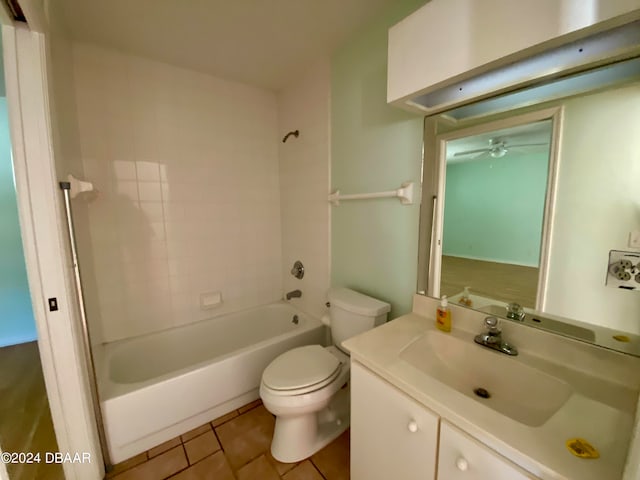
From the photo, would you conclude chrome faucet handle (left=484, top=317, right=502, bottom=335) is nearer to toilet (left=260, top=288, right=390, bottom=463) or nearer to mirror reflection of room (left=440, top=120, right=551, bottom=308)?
mirror reflection of room (left=440, top=120, right=551, bottom=308)


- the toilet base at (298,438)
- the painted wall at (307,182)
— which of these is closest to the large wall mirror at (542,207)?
the painted wall at (307,182)

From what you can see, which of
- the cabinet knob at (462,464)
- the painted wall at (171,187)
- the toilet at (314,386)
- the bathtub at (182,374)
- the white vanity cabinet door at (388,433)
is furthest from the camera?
the painted wall at (171,187)

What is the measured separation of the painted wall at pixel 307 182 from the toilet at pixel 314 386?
1.60 ft

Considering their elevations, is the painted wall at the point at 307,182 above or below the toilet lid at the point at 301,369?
above

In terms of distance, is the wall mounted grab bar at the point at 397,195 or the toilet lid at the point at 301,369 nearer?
the toilet lid at the point at 301,369

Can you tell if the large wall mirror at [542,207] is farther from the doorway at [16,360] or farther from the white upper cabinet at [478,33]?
the doorway at [16,360]

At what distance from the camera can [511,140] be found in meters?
1.02

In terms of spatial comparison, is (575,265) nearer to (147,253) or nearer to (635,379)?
(635,379)

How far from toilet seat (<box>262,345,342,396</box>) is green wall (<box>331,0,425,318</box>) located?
461 millimetres

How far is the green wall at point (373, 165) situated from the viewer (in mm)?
1345

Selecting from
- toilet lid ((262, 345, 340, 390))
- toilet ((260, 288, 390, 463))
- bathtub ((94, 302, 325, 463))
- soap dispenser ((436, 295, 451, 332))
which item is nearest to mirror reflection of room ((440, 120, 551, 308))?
soap dispenser ((436, 295, 451, 332))

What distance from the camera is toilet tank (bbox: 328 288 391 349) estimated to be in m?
1.39

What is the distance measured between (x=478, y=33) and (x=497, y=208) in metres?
0.66

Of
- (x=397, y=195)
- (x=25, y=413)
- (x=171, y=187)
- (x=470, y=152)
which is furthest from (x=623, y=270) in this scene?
(x=25, y=413)
